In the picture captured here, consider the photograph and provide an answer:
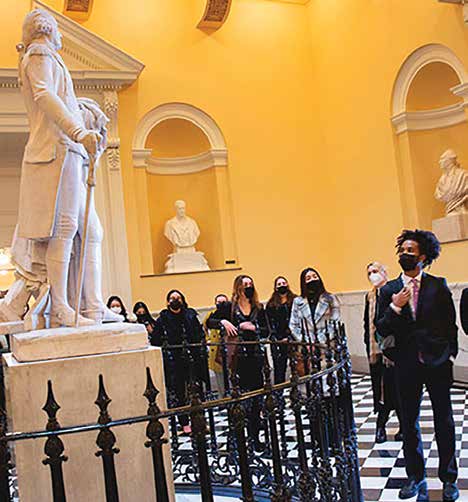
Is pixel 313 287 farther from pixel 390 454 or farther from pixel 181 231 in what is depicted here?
pixel 181 231

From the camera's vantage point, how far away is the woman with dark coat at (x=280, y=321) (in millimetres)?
5807

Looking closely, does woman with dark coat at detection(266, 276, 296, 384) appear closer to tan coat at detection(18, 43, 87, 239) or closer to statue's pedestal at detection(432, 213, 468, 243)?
statue's pedestal at detection(432, 213, 468, 243)

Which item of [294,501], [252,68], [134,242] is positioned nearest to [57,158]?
[294,501]

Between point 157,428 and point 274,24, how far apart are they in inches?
380

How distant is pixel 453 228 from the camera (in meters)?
7.89

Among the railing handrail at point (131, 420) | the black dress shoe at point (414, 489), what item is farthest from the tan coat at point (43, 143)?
the black dress shoe at point (414, 489)

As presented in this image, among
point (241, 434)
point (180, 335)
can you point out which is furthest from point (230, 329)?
point (241, 434)

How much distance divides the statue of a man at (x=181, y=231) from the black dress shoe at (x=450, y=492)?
21.9 ft

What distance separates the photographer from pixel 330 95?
10250mm

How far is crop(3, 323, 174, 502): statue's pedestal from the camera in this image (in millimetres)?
2639

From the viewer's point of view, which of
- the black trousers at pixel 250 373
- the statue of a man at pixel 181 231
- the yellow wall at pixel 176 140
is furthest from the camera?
the yellow wall at pixel 176 140

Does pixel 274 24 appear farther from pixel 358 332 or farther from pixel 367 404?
pixel 367 404

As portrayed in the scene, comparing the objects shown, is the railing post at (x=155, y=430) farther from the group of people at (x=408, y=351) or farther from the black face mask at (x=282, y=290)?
the black face mask at (x=282, y=290)

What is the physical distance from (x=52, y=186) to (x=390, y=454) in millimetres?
3274
